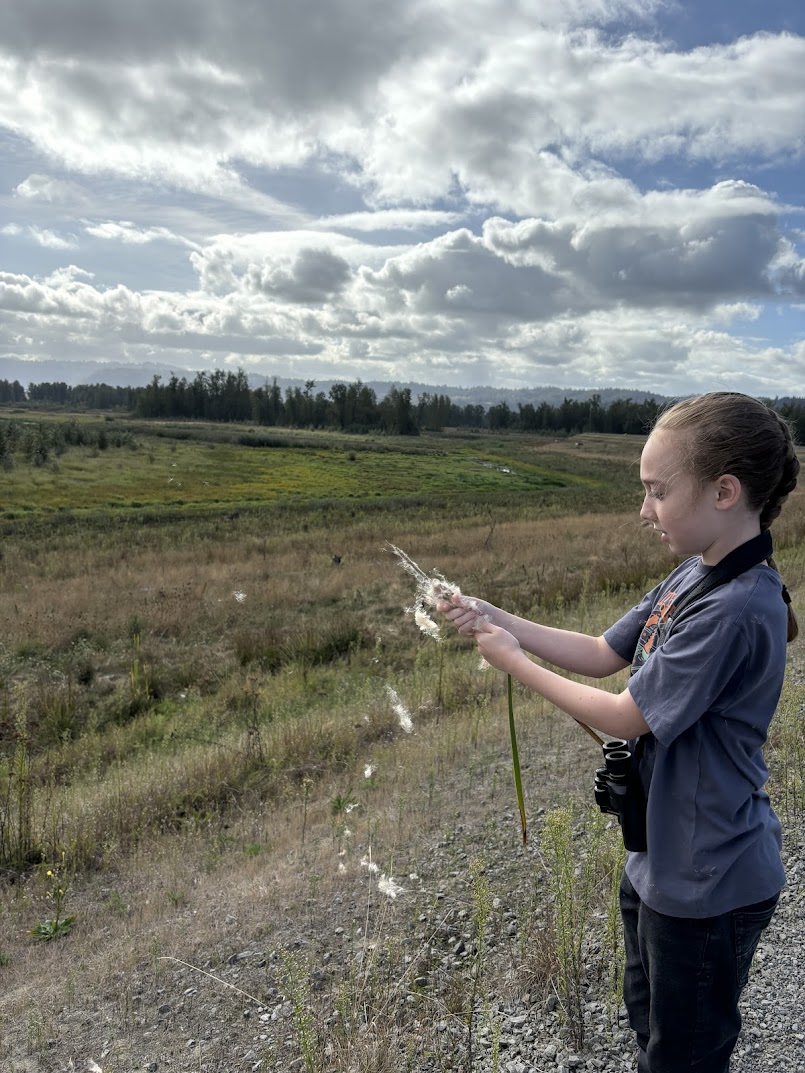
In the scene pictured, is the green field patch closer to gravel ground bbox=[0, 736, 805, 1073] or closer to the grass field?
the grass field

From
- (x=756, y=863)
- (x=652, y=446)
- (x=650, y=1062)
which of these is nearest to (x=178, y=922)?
(x=650, y=1062)

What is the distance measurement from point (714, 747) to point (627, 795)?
12.2 inches

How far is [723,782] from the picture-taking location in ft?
6.36

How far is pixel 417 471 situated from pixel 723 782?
199ft

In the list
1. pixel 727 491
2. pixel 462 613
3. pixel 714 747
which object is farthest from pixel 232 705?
pixel 727 491

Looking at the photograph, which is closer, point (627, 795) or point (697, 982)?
point (697, 982)

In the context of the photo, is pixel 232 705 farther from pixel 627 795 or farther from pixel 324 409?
pixel 324 409

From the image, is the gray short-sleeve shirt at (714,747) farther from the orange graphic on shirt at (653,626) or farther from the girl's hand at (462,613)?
the girl's hand at (462,613)

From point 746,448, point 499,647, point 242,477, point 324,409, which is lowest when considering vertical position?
point 242,477

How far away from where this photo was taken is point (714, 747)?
6.41ft

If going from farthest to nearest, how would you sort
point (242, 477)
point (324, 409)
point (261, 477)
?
point (324, 409) < point (261, 477) < point (242, 477)

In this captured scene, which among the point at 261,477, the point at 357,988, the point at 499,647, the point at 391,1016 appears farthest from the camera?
the point at 261,477

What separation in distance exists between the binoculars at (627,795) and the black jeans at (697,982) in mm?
196

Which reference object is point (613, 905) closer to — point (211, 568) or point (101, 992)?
point (101, 992)
